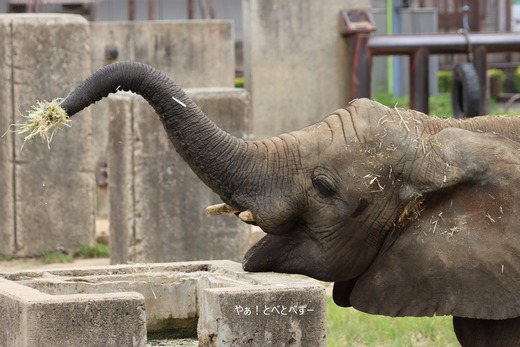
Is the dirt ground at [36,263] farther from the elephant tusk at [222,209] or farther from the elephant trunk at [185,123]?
the elephant trunk at [185,123]

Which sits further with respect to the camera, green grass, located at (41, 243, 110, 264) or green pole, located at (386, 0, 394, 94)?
green pole, located at (386, 0, 394, 94)

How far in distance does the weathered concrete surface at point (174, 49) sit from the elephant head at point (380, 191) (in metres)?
8.98

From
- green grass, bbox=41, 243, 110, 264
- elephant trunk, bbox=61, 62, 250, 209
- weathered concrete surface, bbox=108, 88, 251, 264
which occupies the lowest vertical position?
green grass, bbox=41, 243, 110, 264

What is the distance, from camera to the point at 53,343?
5793 mm

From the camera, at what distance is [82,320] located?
5.80m

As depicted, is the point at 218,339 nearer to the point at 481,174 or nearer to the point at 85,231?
the point at 481,174

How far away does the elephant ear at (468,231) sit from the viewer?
20.1ft

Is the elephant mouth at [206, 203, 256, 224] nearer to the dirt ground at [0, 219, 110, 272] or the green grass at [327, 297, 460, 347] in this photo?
the green grass at [327, 297, 460, 347]

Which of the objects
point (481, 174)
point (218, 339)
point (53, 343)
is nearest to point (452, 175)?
point (481, 174)

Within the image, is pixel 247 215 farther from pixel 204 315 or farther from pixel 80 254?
pixel 80 254

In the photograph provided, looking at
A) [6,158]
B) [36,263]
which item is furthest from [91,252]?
[6,158]

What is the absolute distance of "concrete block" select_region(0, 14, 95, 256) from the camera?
41.7 feet

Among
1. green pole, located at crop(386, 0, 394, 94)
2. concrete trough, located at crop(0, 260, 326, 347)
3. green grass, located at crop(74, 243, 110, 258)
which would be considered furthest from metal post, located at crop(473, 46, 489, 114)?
concrete trough, located at crop(0, 260, 326, 347)

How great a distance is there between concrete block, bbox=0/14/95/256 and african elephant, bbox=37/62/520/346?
21.9ft
